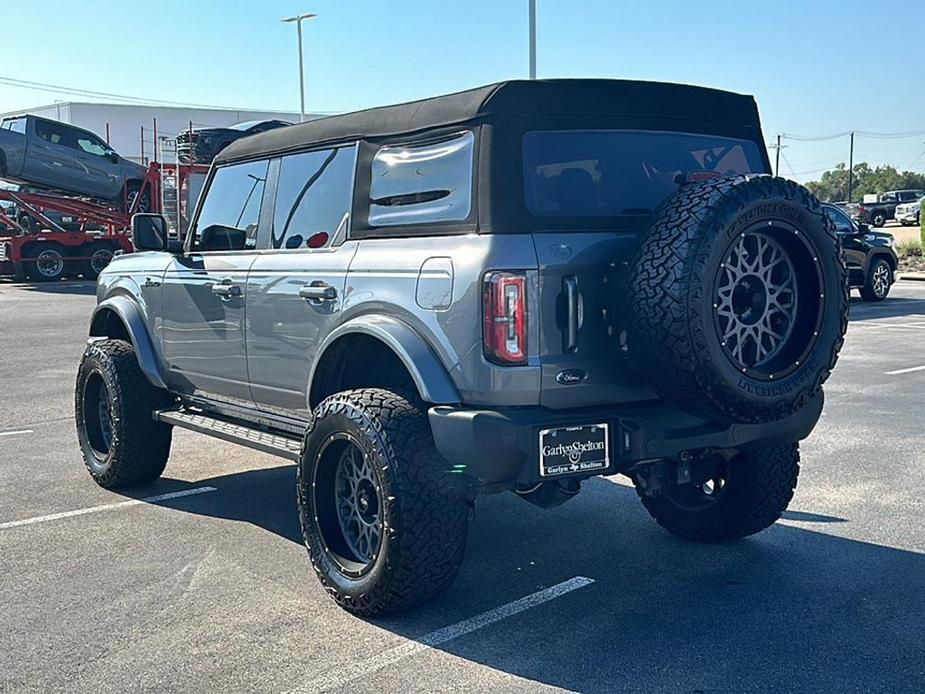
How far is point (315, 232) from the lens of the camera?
5082 millimetres

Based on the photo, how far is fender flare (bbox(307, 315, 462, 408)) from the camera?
4059 mm

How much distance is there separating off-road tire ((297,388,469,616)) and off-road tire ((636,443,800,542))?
1203 millimetres

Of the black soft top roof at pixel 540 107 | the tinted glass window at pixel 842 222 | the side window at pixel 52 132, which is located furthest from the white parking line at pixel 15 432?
the side window at pixel 52 132

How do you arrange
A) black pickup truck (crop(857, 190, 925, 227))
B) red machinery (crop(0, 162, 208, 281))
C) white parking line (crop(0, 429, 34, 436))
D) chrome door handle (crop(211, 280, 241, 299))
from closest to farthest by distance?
chrome door handle (crop(211, 280, 241, 299))
white parking line (crop(0, 429, 34, 436))
red machinery (crop(0, 162, 208, 281))
black pickup truck (crop(857, 190, 925, 227))

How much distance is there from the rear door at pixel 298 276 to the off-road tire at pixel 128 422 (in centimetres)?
122

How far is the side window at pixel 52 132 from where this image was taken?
76.4 feet

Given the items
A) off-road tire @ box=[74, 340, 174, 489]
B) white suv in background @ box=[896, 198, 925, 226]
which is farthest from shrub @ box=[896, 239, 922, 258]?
off-road tire @ box=[74, 340, 174, 489]

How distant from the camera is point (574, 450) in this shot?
3.96 m

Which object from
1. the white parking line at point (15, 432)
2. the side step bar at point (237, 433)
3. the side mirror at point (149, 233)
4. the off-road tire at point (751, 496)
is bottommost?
the white parking line at point (15, 432)

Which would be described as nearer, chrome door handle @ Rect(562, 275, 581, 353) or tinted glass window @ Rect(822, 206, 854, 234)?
chrome door handle @ Rect(562, 275, 581, 353)

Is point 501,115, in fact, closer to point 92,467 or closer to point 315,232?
point 315,232

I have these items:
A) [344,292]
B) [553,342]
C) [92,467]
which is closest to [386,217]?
[344,292]

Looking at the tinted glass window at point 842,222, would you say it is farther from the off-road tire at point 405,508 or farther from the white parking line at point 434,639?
the off-road tire at point 405,508

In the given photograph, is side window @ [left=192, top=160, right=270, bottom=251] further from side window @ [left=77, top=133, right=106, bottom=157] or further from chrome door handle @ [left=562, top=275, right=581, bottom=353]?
side window @ [left=77, top=133, right=106, bottom=157]
